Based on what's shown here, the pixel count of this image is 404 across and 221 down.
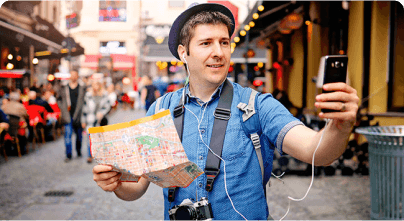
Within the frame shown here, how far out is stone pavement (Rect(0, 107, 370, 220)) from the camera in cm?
480

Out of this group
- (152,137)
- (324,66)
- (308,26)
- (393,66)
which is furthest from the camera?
(308,26)

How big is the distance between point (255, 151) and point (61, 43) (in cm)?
892

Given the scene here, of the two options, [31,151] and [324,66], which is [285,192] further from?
[31,151]

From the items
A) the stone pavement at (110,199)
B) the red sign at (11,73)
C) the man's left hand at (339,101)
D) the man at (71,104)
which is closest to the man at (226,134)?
the man's left hand at (339,101)

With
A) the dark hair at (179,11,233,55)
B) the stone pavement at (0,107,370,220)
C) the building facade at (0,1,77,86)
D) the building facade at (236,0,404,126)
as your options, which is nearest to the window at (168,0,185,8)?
the dark hair at (179,11,233,55)

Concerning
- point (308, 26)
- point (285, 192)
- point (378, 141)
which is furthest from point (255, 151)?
point (308, 26)

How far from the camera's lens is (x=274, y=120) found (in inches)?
67.3

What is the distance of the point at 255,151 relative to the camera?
5.82 ft

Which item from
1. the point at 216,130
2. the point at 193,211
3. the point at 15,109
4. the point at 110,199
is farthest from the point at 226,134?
the point at 15,109

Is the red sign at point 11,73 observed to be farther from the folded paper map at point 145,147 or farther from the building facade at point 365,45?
the folded paper map at point 145,147

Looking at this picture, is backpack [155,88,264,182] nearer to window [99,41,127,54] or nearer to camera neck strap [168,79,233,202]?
camera neck strap [168,79,233,202]

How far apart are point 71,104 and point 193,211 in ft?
24.3

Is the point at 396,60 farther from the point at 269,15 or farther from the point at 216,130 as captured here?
the point at 216,130

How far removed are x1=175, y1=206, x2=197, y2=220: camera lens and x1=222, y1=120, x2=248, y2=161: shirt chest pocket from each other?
300mm
